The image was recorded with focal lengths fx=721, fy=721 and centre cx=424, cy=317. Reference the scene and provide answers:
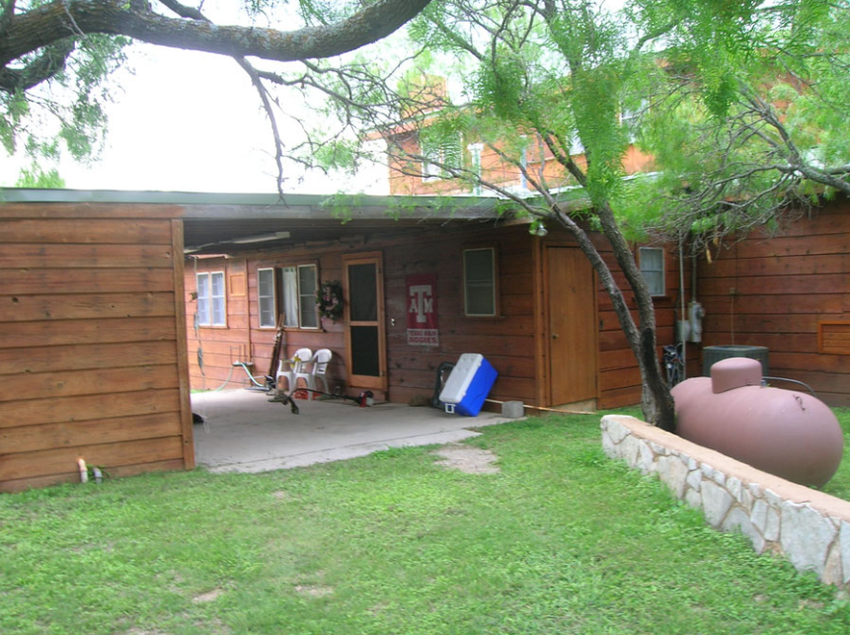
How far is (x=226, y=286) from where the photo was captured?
13.4 metres

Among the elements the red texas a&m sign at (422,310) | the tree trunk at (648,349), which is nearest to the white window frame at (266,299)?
the red texas a&m sign at (422,310)

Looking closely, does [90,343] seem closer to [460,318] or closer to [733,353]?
[460,318]

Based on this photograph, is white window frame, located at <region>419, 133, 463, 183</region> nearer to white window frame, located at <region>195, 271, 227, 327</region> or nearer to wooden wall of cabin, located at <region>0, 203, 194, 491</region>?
wooden wall of cabin, located at <region>0, 203, 194, 491</region>

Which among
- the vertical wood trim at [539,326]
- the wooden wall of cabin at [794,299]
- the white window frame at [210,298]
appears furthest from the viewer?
the white window frame at [210,298]

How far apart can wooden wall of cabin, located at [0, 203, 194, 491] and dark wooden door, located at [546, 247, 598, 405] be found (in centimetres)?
409

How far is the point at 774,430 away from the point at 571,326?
400cm

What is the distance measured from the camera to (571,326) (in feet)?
27.5

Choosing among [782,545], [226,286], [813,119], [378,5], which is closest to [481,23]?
[378,5]

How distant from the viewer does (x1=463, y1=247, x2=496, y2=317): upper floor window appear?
846 centimetres

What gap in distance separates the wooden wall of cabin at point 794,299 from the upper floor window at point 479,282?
318 cm

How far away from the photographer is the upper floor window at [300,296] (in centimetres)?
1129

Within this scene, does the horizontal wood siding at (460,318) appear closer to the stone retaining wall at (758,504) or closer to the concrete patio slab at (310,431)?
the concrete patio slab at (310,431)

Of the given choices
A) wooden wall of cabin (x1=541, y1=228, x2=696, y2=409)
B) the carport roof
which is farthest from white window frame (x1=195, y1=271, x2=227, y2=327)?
wooden wall of cabin (x1=541, y1=228, x2=696, y2=409)

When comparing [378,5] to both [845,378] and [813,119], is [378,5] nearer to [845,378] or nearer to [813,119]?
[813,119]
